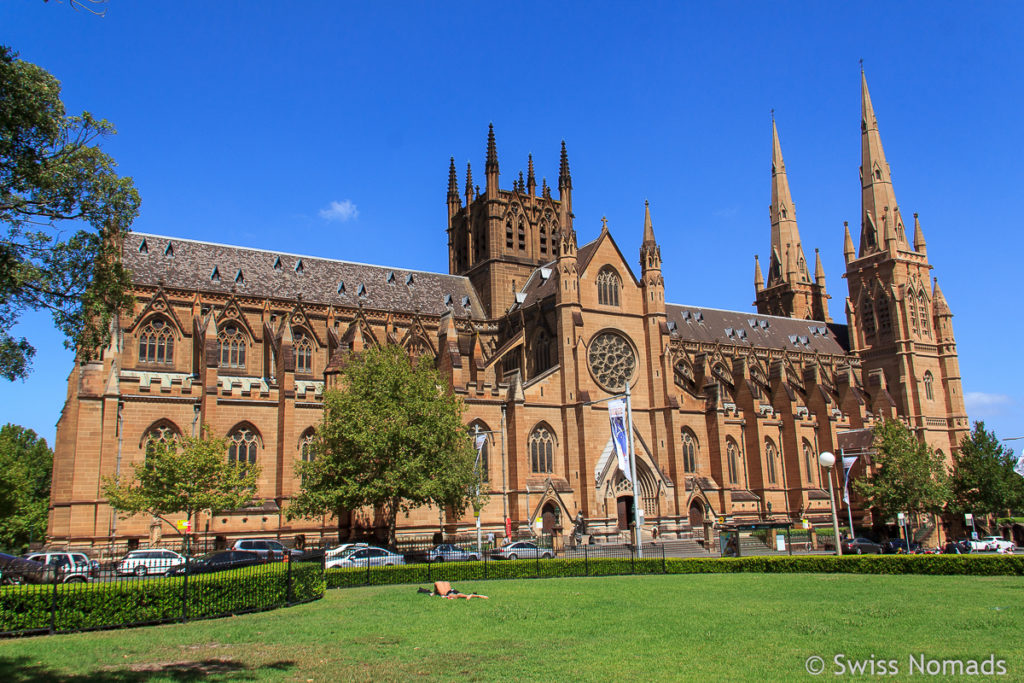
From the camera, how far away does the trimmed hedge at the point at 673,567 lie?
27.2m

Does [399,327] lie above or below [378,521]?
above

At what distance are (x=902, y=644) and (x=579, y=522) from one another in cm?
3617

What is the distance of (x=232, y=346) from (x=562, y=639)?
41.5 m

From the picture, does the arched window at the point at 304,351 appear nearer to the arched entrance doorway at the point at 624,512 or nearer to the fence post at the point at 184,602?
the arched entrance doorway at the point at 624,512

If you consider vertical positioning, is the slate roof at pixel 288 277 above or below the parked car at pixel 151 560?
above

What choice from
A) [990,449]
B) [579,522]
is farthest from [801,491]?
[579,522]

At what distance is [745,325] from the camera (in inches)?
3174

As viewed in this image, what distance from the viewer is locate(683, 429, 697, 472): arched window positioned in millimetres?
58606

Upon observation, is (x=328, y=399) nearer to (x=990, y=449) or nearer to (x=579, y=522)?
(x=579, y=522)

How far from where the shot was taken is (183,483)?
37812 mm

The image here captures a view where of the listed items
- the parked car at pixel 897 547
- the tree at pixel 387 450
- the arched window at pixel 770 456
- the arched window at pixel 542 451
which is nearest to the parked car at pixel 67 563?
the tree at pixel 387 450

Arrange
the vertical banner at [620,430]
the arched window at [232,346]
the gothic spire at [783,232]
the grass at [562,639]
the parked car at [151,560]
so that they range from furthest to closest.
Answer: the gothic spire at [783,232] → the arched window at [232,346] → the vertical banner at [620,430] → the parked car at [151,560] → the grass at [562,639]

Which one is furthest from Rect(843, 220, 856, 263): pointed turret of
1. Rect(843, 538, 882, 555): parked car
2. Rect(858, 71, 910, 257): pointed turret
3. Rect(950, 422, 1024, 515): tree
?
Rect(843, 538, 882, 555): parked car

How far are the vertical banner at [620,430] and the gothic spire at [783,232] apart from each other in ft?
198
